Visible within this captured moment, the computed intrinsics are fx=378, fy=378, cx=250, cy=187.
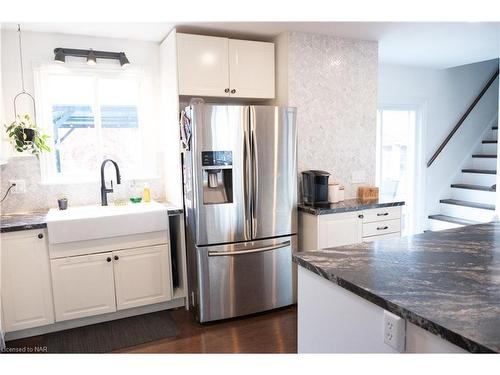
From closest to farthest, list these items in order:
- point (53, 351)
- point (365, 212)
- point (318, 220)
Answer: point (53, 351), point (318, 220), point (365, 212)

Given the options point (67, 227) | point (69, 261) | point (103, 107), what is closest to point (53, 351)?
point (69, 261)

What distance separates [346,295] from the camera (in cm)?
138

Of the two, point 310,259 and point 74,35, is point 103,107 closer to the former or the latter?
point 74,35

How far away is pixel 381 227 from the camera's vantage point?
3.42 m

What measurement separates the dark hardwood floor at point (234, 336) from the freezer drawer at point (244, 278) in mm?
83

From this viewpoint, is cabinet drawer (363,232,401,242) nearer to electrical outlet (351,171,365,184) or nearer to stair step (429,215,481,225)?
electrical outlet (351,171,365,184)

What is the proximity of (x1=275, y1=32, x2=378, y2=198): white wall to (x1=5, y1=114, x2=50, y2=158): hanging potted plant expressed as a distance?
2036mm

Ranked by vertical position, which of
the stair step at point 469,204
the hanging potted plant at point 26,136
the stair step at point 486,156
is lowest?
the stair step at point 469,204

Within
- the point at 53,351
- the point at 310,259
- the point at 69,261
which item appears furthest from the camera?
the point at 69,261

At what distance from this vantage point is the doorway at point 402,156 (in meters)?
4.93

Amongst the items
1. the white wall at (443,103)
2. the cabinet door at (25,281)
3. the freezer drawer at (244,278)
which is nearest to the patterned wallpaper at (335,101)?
the freezer drawer at (244,278)

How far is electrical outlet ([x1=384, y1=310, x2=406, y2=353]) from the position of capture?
114 cm

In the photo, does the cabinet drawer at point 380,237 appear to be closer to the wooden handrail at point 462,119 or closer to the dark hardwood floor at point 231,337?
the dark hardwood floor at point 231,337
